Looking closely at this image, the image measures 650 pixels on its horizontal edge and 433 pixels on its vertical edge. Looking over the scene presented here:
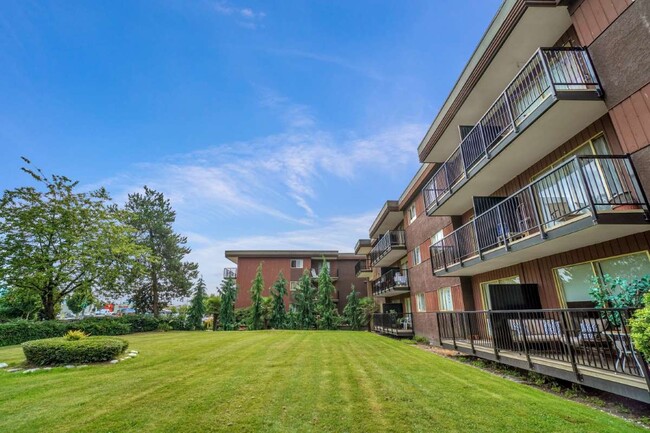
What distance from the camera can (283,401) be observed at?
5133 mm

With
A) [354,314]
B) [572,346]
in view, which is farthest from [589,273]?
[354,314]

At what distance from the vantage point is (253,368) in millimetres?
7984

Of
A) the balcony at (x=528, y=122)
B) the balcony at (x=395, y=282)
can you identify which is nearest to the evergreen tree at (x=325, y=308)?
the balcony at (x=395, y=282)

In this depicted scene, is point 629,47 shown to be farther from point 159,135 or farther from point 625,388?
point 159,135

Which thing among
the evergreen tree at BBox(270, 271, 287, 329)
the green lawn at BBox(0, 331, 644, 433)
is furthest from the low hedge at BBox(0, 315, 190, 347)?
the green lawn at BBox(0, 331, 644, 433)

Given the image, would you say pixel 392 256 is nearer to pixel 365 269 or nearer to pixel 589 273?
pixel 365 269

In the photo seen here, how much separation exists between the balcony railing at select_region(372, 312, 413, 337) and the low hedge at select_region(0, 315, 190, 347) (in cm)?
1771

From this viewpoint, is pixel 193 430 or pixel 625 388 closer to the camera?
pixel 193 430

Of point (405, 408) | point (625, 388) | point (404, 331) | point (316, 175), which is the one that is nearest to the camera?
point (625, 388)

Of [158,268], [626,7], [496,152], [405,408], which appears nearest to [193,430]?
[405,408]

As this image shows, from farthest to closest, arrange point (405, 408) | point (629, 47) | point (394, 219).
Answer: point (394, 219)
point (629, 47)
point (405, 408)

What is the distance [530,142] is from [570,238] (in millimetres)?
2818

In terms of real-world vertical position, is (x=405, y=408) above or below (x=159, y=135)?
below

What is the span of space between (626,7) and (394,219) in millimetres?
17855
